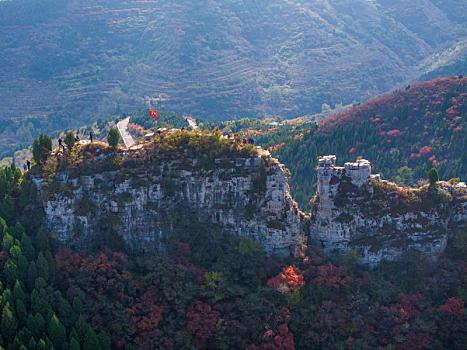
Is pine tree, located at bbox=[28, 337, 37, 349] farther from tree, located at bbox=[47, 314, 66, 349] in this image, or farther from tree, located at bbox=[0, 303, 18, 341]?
tree, located at bbox=[0, 303, 18, 341]

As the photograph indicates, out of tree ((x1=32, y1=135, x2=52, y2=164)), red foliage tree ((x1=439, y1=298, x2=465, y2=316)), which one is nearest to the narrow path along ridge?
tree ((x1=32, y1=135, x2=52, y2=164))

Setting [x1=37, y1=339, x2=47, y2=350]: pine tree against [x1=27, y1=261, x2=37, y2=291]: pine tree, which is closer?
[x1=37, y1=339, x2=47, y2=350]: pine tree

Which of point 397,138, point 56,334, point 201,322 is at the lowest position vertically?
point 397,138

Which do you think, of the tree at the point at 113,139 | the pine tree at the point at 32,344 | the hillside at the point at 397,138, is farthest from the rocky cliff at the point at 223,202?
the hillside at the point at 397,138

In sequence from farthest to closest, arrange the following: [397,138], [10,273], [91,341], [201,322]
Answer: [397,138] → [201,322] → [10,273] → [91,341]

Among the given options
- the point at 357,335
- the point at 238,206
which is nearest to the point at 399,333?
the point at 357,335

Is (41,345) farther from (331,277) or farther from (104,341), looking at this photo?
(331,277)

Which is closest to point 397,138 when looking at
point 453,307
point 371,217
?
point 371,217
